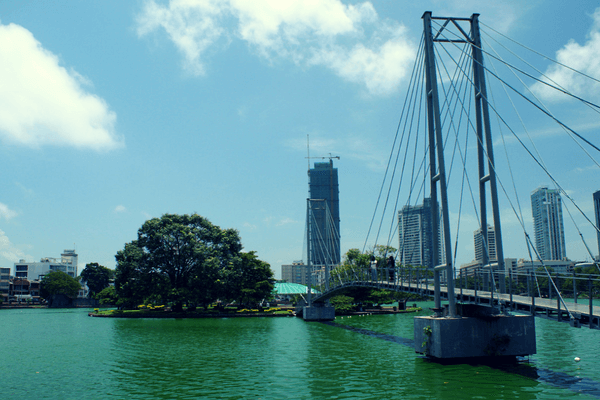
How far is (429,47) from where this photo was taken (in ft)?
86.0

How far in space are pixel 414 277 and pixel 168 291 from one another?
45756mm

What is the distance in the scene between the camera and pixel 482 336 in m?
22.8

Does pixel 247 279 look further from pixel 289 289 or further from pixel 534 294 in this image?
pixel 534 294

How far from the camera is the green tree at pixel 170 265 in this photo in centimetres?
→ 6888

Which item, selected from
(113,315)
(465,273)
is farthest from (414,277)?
(113,315)

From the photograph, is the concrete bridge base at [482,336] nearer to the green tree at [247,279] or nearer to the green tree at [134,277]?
the green tree at [247,279]

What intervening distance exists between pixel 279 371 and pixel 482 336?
952cm

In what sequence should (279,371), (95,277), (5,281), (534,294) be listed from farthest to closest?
(5,281)
(95,277)
(279,371)
(534,294)

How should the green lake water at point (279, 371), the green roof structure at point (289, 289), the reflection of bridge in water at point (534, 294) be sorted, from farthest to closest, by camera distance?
the green roof structure at point (289, 289)
the green lake water at point (279, 371)
the reflection of bridge in water at point (534, 294)

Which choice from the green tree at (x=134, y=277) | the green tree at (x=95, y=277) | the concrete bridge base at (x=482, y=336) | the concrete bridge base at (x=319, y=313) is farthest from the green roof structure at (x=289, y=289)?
the concrete bridge base at (x=482, y=336)

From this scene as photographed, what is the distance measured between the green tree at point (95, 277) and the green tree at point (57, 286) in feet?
35.3

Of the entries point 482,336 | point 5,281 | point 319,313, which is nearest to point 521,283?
point 482,336

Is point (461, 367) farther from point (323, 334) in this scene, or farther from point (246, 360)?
point (323, 334)

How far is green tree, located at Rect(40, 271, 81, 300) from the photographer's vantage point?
122625mm
